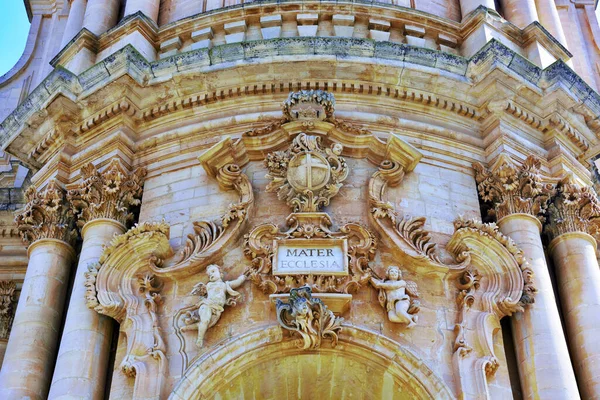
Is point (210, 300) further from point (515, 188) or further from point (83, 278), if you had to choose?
point (515, 188)

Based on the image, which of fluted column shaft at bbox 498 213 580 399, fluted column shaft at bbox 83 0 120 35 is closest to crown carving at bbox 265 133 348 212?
fluted column shaft at bbox 498 213 580 399

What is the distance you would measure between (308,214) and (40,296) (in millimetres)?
4008

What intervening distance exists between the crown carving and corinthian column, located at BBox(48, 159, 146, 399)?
2.28 meters

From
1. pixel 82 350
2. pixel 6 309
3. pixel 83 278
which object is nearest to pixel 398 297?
pixel 82 350

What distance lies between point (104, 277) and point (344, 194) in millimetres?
3594

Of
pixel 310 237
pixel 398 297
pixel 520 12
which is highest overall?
pixel 520 12

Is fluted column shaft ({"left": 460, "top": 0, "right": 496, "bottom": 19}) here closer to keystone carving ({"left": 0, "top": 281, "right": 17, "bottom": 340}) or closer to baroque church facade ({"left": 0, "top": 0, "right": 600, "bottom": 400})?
baroque church facade ({"left": 0, "top": 0, "right": 600, "bottom": 400})

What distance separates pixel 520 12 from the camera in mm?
16875

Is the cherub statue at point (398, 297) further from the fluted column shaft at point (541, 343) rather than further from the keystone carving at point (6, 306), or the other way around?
the keystone carving at point (6, 306)

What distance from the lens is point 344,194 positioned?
13.2 meters

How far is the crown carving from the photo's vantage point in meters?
12.9

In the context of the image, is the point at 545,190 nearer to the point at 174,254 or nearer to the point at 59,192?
the point at 174,254

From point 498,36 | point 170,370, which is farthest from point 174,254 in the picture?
point 498,36

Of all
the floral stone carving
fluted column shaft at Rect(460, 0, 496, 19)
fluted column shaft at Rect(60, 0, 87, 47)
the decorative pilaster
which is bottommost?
the floral stone carving
